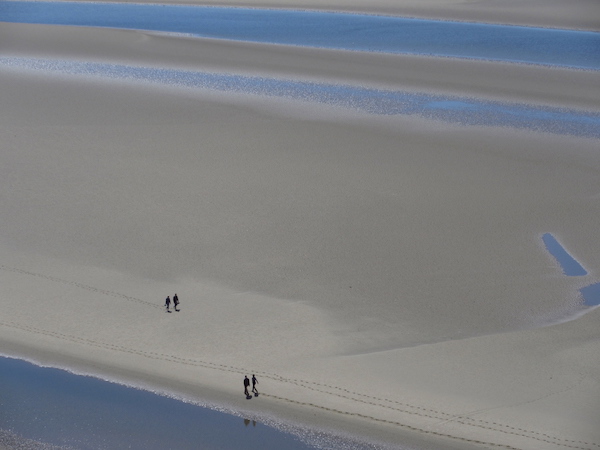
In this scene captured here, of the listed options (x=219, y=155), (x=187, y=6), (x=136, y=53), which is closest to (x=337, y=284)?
(x=219, y=155)

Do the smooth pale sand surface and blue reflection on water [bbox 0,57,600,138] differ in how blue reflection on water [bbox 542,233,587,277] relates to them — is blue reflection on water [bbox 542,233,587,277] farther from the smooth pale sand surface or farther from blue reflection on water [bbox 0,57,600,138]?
blue reflection on water [bbox 0,57,600,138]

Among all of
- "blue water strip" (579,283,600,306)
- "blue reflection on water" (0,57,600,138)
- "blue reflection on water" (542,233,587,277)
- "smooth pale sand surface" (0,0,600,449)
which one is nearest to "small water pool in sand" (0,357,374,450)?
"smooth pale sand surface" (0,0,600,449)

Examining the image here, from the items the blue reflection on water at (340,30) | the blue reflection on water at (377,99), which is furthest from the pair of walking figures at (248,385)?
the blue reflection on water at (340,30)

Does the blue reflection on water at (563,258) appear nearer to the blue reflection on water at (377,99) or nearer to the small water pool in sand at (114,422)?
the small water pool in sand at (114,422)

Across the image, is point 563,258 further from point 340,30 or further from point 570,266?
point 340,30

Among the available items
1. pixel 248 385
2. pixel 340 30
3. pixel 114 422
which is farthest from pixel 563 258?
pixel 340 30

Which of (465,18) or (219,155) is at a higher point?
(465,18)

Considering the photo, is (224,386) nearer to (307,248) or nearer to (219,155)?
(307,248)
